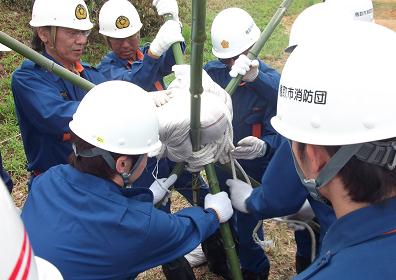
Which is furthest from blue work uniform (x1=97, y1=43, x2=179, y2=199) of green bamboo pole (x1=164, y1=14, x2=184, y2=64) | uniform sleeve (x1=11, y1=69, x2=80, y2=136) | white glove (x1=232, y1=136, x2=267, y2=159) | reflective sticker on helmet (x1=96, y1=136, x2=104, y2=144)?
reflective sticker on helmet (x1=96, y1=136, x2=104, y2=144)

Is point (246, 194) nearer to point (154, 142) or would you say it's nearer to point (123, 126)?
point (154, 142)

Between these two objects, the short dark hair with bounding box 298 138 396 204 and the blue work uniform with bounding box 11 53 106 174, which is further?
the blue work uniform with bounding box 11 53 106 174

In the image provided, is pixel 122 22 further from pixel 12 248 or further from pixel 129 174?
pixel 12 248

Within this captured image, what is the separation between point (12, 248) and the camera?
1.01 metres

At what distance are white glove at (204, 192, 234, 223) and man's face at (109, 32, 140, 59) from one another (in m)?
2.06

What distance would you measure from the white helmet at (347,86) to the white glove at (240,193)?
3.57 feet

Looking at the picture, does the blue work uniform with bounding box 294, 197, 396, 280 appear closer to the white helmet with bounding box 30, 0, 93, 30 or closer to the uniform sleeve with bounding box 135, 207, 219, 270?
the uniform sleeve with bounding box 135, 207, 219, 270

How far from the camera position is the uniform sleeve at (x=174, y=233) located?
6.56 ft

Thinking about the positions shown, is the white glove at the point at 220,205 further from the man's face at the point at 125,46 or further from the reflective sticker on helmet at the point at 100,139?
the man's face at the point at 125,46

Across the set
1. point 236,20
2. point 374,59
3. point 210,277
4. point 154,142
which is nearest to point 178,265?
point 210,277

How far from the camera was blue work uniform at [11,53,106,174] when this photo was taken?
2.82 m

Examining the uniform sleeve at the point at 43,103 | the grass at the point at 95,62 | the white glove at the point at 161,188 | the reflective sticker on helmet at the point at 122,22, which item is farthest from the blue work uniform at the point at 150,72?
the grass at the point at 95,62

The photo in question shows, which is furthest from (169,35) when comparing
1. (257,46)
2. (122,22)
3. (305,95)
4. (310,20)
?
(305,95)

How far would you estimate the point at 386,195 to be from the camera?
1.31 m
